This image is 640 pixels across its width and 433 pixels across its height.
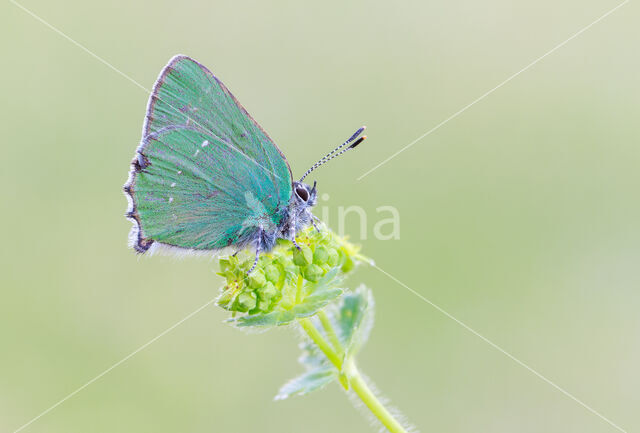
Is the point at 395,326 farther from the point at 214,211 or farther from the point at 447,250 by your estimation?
the point at 214,211

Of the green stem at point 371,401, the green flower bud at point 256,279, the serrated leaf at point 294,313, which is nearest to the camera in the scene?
the green stem at point 371,401

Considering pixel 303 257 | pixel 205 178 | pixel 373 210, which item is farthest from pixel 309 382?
pixel 373 210

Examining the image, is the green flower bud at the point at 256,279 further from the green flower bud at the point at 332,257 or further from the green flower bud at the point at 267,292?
the green flower bud at the point at 332,257

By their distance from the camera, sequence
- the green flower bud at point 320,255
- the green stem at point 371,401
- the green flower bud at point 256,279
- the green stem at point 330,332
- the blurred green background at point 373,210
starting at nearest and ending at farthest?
the green stem at point 371,401, the green flower bud at point 256,279, the green stem at point 330,332, the green flower bud at point 320,255, the blurred green background at point 373,210

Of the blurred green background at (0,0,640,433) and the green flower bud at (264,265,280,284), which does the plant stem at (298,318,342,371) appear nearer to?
the green flower bud at (264,265,280,284)

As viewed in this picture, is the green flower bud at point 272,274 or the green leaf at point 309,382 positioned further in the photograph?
the green flower bud at point 272,274

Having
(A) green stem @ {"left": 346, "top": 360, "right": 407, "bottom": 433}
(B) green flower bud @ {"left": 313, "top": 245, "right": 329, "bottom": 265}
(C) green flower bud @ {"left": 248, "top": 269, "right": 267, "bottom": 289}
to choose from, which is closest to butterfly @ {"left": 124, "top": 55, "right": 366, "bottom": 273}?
(B) green flower bud @ {"left": 313, "top": 245, "right": 329, "bottom": 265}

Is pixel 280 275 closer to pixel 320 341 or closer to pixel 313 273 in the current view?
pixel 313 273

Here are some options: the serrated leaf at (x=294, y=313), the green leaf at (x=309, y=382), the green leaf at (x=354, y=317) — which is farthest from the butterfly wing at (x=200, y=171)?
the green leaf at (x=309, y=382)
